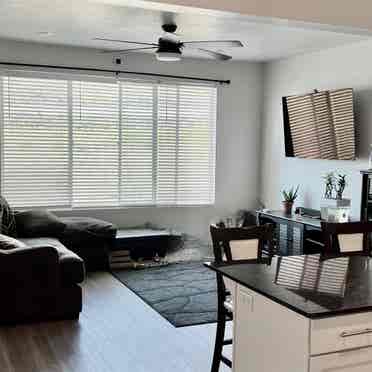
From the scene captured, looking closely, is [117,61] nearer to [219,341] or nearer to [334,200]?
[334,200]

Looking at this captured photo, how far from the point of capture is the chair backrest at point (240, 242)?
3131 mm

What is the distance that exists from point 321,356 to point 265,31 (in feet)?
13.5

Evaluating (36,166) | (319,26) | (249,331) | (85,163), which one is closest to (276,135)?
(85,163)

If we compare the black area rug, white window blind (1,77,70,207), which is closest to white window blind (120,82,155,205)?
white window blind (1,77,70,207)

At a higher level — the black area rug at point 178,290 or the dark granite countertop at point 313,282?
the dark granite countertop at point 313,282

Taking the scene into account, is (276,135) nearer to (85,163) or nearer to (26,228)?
(85,163)

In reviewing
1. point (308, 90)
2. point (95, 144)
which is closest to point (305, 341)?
point (308, 90)

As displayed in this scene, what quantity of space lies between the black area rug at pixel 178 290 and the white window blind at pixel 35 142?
1.43 meters

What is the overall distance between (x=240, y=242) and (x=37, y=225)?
129 inches

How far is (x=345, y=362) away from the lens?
2127 millimetres

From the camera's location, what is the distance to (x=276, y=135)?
734cm

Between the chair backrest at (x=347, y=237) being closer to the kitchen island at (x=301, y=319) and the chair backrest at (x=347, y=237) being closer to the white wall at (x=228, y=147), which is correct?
the kitchen island at (x=301, y=319)

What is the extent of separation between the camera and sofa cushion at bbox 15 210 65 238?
5.81 meters

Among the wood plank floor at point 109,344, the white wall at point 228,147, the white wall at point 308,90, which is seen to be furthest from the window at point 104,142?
the wood plank floor at point 109,344
